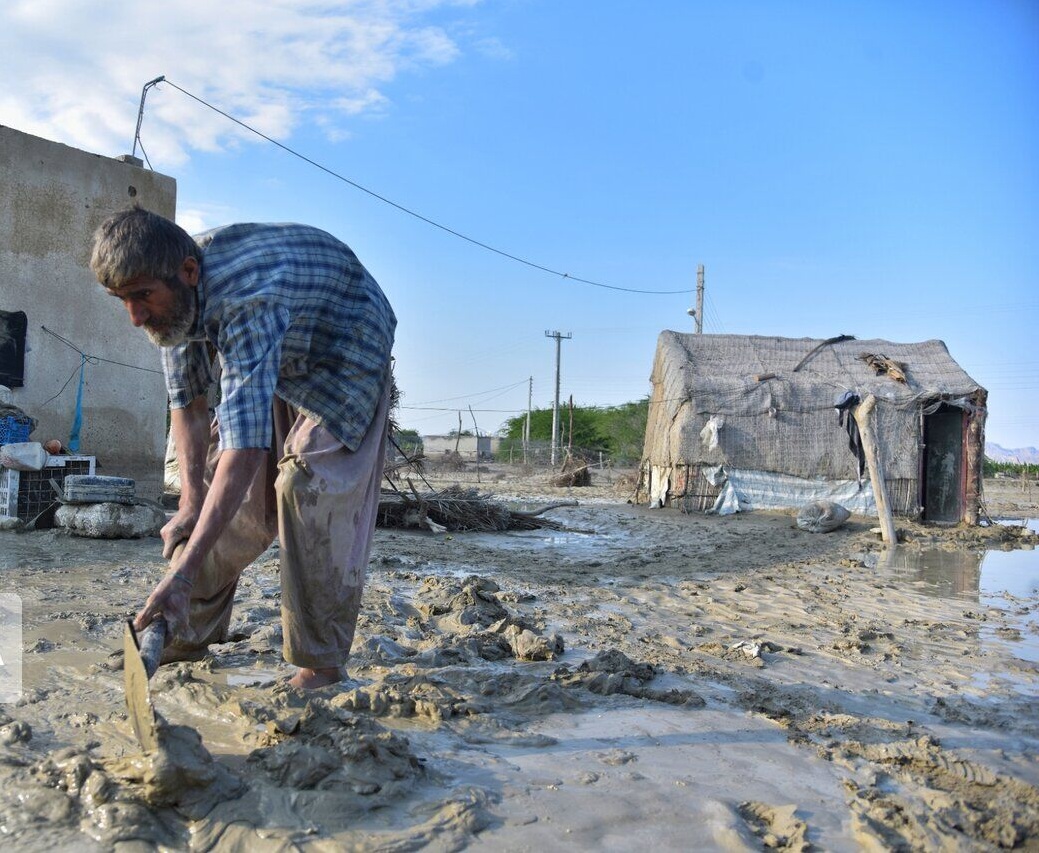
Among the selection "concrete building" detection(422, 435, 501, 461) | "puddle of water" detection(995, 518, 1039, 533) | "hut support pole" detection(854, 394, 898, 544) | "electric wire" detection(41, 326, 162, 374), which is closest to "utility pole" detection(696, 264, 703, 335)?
"concrete building" detection(422, 435, 501, 461)

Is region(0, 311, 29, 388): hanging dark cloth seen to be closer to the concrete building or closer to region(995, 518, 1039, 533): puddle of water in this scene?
region(995, 518, 1039, 533): puddle of water

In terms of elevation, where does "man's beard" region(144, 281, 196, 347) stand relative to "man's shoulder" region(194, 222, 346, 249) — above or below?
below

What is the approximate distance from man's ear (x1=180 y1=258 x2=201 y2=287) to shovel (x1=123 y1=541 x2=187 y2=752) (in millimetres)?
805

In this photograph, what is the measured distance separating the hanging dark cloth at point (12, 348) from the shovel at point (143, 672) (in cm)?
653

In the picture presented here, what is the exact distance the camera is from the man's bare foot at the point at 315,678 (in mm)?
2576

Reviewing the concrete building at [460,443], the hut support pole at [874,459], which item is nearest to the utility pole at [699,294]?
the concrete building at [460,443]

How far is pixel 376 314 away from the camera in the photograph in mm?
2514

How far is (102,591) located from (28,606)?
58 cm

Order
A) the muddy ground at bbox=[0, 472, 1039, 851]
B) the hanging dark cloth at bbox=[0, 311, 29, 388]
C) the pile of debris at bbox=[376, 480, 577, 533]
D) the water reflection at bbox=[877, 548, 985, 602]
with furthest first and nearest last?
the pile of debris at bbox=[376, 480, 577, 533], the hanging dark cloth at bbox=[0, 311, 29, 388], the water reflection at bbox=[877, 548, 985, 602], the muddy ground at bbox=[0, 472, 1039, 851]

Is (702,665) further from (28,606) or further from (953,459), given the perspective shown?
(953,459)

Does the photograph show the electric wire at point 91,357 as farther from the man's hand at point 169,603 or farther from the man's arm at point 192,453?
the man's hand at point 169,603

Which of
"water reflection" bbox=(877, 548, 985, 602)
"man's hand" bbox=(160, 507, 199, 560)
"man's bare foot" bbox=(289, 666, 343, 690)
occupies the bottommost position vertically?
"water reflection" bbox=(877, 548, 985, 602)

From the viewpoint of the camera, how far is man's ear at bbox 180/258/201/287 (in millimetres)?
2086

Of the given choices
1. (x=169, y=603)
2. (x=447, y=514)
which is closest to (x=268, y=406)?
(x=169, y=603)
